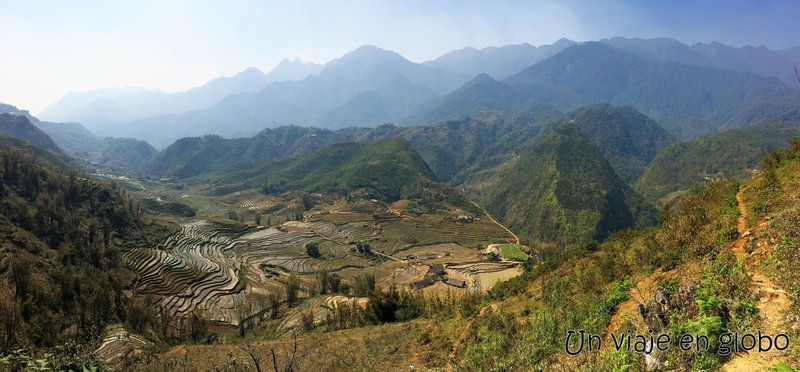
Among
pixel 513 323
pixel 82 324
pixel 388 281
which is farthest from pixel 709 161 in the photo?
pixel 82 324

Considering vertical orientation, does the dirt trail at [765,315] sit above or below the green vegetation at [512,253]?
above

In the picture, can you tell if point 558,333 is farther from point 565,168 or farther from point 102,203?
point 565,168

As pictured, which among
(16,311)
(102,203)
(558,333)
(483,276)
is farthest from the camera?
(483,276)

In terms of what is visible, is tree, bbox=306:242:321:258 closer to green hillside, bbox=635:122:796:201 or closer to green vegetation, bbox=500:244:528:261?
green vegetation, bbox=500:244:528:261

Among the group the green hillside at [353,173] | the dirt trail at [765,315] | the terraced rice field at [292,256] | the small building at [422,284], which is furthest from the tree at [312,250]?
the dirt trail at [765,315]

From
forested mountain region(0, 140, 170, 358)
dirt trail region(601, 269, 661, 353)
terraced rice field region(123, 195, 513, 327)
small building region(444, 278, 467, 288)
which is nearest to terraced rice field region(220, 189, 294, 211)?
terraced rice field region(123, 195, 513, 327)

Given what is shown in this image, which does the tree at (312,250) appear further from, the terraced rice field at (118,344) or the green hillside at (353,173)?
the green hillside at (353,173)

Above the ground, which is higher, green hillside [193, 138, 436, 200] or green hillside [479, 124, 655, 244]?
green hillside [193, 138, 436, 200]
